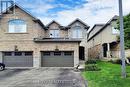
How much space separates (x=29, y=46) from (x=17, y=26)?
130 inches

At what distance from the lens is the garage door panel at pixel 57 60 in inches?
1396

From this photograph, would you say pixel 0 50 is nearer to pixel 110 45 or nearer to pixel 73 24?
pixel 73 24

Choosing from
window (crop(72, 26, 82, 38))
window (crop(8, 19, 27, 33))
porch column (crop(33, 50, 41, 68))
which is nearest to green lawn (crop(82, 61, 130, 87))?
porch column (crop(33, 50, 41, 68))

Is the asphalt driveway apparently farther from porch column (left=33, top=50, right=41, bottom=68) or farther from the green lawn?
porch column (left=33, top=50, right=41, bottom=68)

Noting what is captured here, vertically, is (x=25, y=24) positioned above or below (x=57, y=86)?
above

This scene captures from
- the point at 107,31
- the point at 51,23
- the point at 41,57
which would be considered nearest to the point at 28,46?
the point at 41,57

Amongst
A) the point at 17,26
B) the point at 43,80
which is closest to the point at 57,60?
the point at 17,26

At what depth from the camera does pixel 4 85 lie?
1703cm

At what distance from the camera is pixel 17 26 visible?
36281mm

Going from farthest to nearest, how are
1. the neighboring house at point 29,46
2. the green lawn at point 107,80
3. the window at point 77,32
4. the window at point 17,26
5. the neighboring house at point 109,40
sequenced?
the window at point 77,32, the neighboring house at point 109,40, the window at point 17,26, the neighboring house at point 29,46, the green lawn at point 107,80

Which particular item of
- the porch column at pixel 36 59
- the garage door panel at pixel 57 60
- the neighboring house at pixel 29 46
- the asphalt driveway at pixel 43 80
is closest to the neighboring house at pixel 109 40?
the garage door panel at pixel 57 60

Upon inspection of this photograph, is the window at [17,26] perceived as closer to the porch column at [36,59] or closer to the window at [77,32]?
the porch column at [36,59]

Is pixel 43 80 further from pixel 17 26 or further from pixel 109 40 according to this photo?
pixel 109 40

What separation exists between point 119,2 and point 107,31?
24.5 meters
